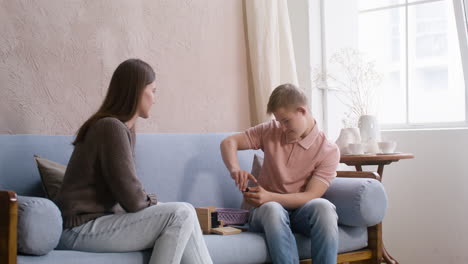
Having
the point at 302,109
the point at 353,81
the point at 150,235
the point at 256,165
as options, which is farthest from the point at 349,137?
the point at 150,235

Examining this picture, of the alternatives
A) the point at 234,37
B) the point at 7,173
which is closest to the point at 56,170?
the point at 7,173

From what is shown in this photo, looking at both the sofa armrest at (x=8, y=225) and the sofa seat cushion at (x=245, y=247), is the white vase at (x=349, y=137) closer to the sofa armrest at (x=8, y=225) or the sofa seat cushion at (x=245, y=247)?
the sofa seat cushion at (x=245, y=247)

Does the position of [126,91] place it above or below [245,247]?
above

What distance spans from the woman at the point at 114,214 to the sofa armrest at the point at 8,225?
27 centimetres

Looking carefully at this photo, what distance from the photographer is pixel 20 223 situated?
5.02ft

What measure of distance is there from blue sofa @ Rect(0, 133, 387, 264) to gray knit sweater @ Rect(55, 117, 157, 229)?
116 mm

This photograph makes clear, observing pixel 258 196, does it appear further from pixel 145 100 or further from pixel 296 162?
pixel 145 100

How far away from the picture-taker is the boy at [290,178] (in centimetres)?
210

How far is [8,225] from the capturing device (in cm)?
147

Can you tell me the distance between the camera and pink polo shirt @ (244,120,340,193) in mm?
2395

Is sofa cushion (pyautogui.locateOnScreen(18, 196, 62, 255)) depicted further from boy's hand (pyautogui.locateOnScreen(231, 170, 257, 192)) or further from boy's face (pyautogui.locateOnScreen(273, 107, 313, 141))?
boy's face (pyautogui.locateOnScreen(273, 107, 313, 141))

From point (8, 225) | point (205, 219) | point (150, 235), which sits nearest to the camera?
point (8, 225)

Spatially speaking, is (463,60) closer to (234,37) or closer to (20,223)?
(234,37)

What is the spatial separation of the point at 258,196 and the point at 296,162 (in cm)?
28
